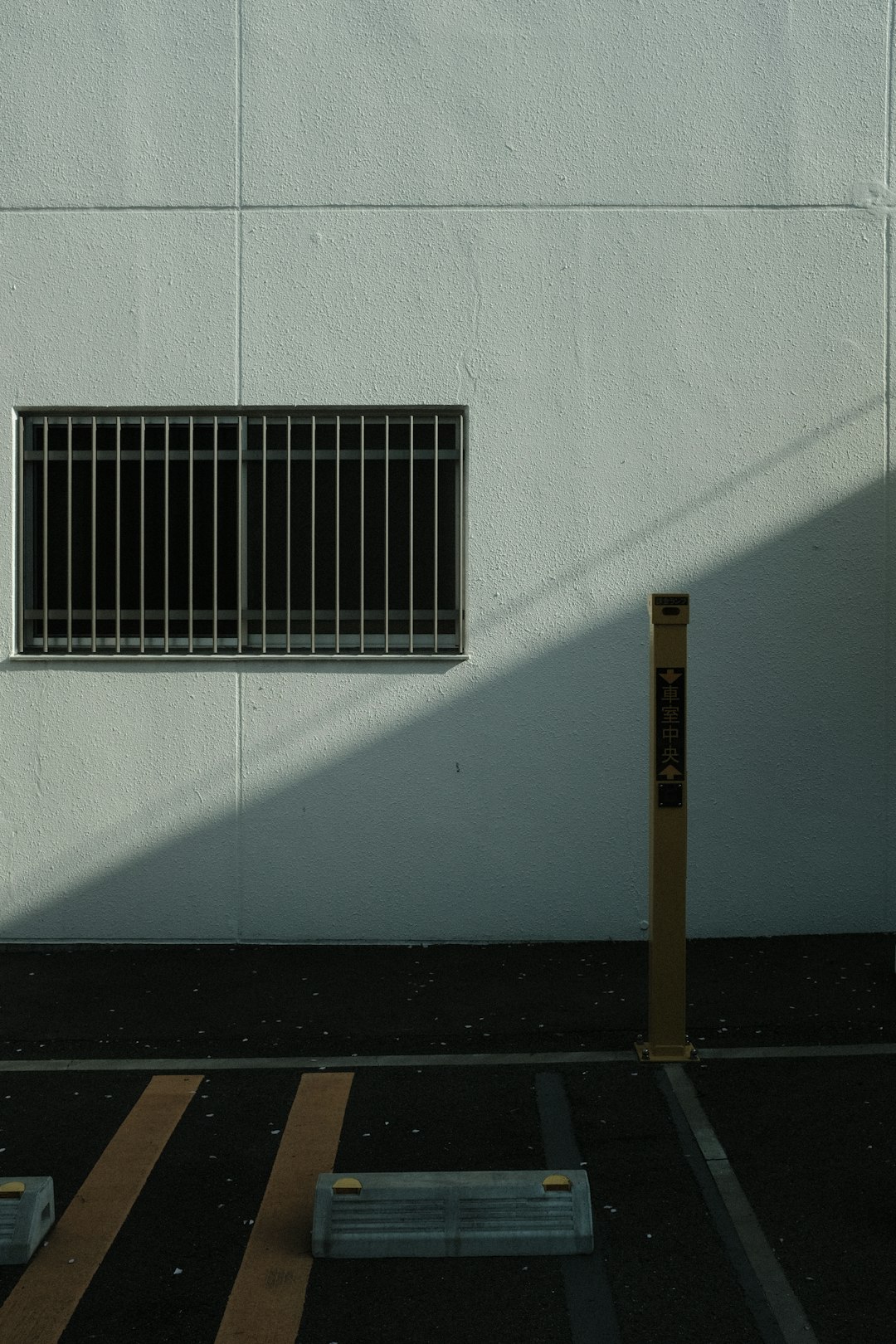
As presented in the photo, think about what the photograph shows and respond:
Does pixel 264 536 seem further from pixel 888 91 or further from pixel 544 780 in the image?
pixel 888 91

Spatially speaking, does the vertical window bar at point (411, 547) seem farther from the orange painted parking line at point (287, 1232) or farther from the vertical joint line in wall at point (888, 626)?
the orange painted parking line at point (287, 1232)

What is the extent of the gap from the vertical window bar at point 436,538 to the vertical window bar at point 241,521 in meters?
1.11

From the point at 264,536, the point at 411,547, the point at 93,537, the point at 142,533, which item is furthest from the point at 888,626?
the point at 93,537

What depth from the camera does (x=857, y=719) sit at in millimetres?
8156

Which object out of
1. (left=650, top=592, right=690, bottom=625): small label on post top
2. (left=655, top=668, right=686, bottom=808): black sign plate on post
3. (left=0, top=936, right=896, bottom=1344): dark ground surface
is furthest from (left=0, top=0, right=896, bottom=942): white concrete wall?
(left=650, top=592, right=690, bottom=625): small label on post top

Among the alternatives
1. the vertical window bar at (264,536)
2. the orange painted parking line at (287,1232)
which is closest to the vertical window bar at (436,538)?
the vertical window bar at (264,536)

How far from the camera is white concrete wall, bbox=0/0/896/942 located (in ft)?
26.3

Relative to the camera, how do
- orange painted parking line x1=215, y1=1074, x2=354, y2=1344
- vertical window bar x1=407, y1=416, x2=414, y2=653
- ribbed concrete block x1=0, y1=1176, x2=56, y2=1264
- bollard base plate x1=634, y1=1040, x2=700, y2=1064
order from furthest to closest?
vertical window bar x1=407, y1=416, x2=414, y2=653 < bollard base plate x1=634, y1=1040, x2=700, y2=1064 < ribbed concrete block x1=0, y1=1176, x2=56, y2=1264 < orange painted parking line x1=215, y1=1074, x2=354, y2=1344

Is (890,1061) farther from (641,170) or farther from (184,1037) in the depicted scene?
(641,170)

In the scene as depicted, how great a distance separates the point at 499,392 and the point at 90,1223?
5.20 m

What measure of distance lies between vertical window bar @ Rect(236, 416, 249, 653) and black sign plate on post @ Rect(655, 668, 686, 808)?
3.32 meters

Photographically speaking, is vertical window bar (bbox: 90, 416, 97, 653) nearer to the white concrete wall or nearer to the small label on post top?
the white concrete wall

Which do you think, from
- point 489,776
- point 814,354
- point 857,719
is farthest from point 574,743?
point 814,354

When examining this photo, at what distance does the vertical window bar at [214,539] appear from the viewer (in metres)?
8.17
